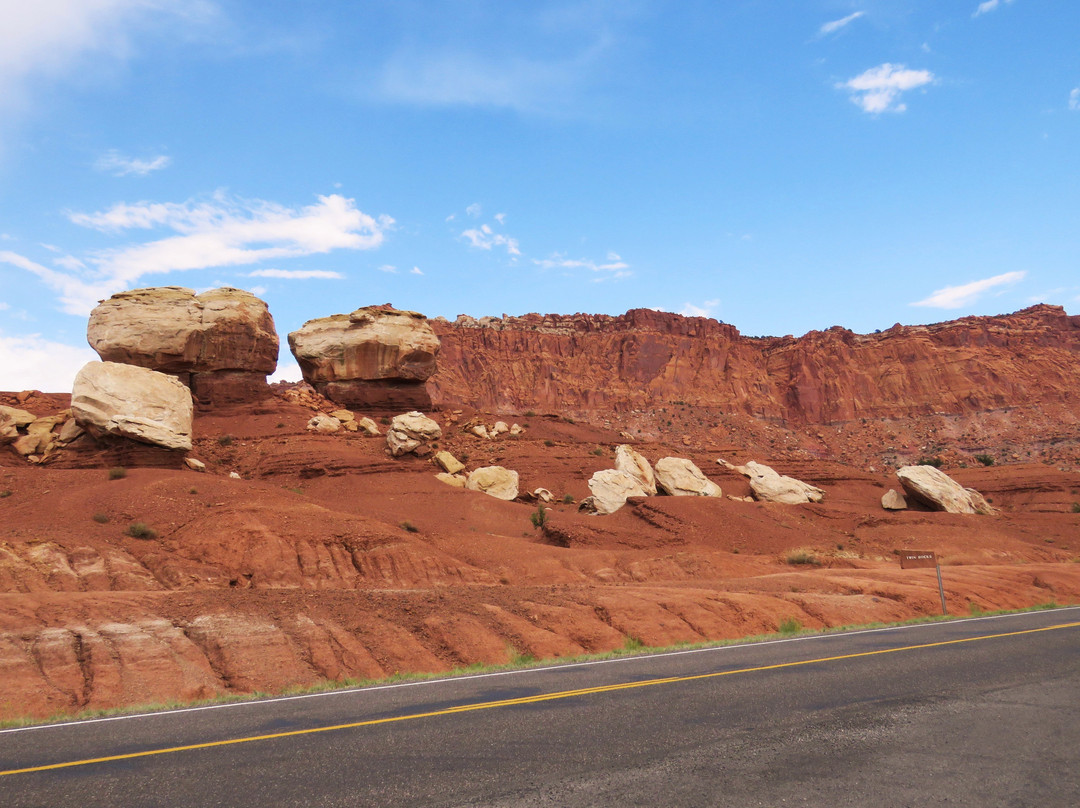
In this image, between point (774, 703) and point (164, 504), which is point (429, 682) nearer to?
point (774, 703)

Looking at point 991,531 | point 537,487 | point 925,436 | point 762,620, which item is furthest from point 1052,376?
point 762,620

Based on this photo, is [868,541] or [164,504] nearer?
[164,504]

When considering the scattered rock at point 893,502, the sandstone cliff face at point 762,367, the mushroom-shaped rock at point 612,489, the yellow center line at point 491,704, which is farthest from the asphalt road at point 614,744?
the sandstone cliff face at point 762,367

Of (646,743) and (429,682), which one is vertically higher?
(646,743)

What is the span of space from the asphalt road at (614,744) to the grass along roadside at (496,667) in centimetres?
95

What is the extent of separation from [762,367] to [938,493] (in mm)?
83022

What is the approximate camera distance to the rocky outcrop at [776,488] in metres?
44.8

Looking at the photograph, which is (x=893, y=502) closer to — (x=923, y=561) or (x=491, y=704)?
(x=923, y=561)

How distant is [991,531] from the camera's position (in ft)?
128

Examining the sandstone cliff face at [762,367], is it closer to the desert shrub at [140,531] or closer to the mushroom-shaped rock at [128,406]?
the mushroom-shaped rock at [128,406]

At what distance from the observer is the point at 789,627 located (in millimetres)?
16422

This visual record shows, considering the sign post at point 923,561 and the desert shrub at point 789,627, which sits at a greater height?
the sign post at point 923,561

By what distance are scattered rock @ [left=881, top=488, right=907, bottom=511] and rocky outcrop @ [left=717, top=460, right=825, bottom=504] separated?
3686 millimetres

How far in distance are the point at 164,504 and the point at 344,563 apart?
729cm
